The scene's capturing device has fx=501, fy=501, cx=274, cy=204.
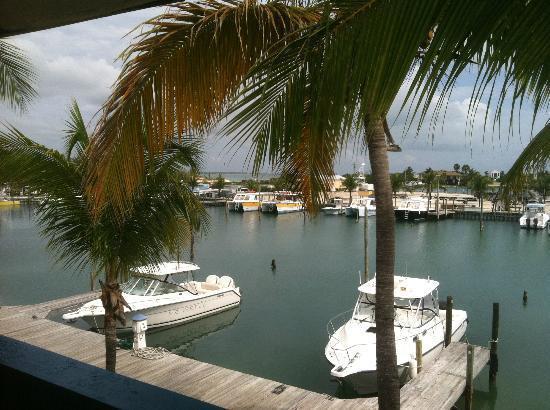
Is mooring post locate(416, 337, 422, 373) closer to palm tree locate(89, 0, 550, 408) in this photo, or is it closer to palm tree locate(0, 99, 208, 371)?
palm tree locate(0, 99, 208, 371)

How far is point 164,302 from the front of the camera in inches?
691

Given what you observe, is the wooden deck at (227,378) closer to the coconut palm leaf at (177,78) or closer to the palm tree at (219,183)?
the coconut palm leaf at (177,78)

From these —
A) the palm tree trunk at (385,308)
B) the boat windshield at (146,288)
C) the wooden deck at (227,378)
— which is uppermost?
the palm tree trunk at (385,308)

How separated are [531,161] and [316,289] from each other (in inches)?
926

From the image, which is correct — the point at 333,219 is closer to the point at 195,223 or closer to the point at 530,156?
the point at 195,223

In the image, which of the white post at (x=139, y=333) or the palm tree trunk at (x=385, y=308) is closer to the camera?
the palm tree trunk at (x=385, y=308)

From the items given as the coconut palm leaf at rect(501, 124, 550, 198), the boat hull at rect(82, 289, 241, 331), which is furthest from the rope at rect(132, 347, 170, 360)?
the coconut palm leaf at rect(501, 124, 550, 198)

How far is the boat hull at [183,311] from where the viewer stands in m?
16.8

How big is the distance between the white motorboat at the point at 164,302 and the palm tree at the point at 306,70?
42.5ft

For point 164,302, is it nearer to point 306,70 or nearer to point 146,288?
point 146,288

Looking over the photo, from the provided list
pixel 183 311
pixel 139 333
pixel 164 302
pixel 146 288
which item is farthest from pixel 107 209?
pixel 183 311

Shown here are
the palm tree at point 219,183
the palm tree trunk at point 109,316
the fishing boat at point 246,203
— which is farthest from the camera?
the palm tree at point 219,183

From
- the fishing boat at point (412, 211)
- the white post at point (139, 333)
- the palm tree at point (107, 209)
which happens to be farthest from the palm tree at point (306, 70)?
the fishing boat at point (412, 211)

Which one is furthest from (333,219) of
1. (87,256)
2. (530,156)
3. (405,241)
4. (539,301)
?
(530,156)
